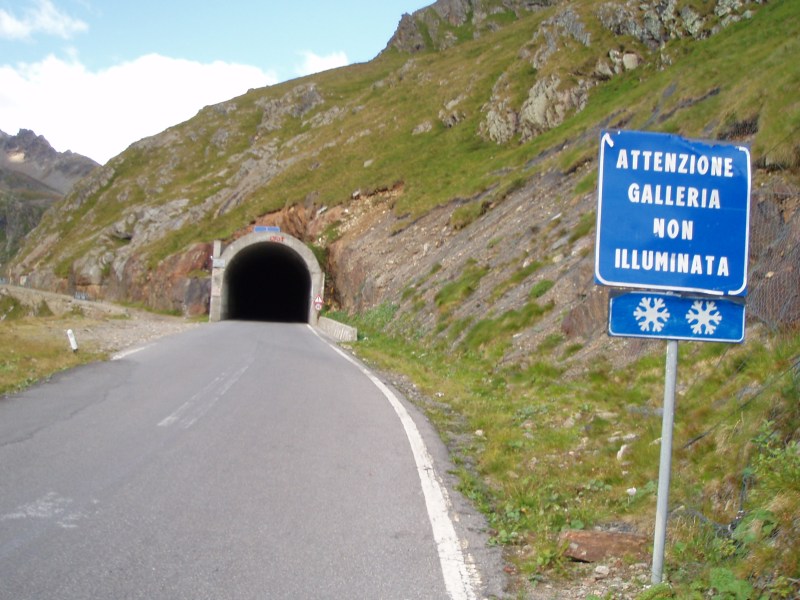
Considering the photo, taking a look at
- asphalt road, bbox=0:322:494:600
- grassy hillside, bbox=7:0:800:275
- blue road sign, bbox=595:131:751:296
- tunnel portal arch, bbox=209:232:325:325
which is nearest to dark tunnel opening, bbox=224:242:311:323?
tunnel portal arch, bbox=209:232:325:325

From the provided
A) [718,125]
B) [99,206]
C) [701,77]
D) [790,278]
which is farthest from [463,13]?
[790,278]

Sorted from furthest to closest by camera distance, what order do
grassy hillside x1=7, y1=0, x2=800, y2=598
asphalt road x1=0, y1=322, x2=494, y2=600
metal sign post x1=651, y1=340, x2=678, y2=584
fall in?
grassy hillside x1=7, y1=0, x2=800, y2=598, asphalt road x1=0, y1=322, x2=494, y2=600, metal sign post x1=651, y1=340, x2=678, y2=584

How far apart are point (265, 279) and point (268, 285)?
5.84 feet

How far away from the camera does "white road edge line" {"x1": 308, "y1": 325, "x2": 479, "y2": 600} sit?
4777 mm

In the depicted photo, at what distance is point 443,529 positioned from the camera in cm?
588

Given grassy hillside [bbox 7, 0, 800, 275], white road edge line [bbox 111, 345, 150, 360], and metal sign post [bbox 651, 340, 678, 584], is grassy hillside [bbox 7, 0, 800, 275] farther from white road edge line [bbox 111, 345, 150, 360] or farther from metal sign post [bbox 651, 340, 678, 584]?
white road edge line [bbox 111, 345, 150, 360]

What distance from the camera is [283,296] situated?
211ft

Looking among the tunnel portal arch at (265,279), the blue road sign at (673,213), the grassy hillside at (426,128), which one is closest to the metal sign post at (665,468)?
the blue road sign at (673,213)

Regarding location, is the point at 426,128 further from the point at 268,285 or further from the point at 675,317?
the point at 675,317

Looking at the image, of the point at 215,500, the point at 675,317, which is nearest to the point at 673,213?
the point at 675,317

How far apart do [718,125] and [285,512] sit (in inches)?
526

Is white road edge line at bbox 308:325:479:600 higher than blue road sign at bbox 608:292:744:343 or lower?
lower

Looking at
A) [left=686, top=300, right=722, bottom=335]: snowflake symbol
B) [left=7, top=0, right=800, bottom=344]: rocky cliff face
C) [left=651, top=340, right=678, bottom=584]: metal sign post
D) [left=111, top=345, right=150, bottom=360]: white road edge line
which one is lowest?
[left=111, top=345, right=150, bottom=360]: white road edge line

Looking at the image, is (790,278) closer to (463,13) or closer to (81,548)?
(81,548)
